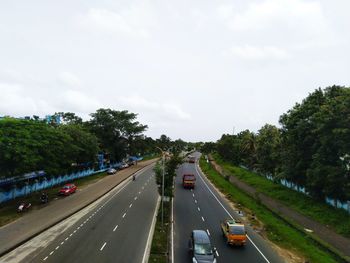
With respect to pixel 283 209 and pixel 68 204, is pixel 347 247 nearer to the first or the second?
pixel 283 209

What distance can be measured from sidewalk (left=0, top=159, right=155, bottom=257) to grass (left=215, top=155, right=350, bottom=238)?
26500 millimetres

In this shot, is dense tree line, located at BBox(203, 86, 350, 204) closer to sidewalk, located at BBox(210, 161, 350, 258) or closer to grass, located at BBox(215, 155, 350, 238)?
grass, located at BBox(215, 155, 350, 238)

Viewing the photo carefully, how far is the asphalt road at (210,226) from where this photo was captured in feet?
88.0

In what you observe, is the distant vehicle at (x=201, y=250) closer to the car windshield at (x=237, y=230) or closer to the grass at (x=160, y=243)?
the grass at (x=160, y=243)

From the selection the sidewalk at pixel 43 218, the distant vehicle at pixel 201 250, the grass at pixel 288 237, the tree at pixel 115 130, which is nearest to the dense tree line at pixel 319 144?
the grass at pixel 288 237

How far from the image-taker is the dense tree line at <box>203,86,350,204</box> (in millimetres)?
41031

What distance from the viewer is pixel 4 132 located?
141 ft

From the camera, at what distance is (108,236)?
1204 inches

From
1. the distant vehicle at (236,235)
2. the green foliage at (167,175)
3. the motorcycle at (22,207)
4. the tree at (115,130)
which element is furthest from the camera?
the tree at (115,130)

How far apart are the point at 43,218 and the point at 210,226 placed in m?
16.8

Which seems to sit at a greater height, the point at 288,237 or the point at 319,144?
the point at 319,144

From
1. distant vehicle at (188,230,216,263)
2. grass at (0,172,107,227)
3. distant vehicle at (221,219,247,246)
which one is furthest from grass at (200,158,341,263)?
grass at (0,172,107,227)

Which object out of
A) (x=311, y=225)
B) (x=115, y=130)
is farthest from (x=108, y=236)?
(x=115, y=130)

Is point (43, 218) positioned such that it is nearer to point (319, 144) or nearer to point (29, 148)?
point (29, 148)
